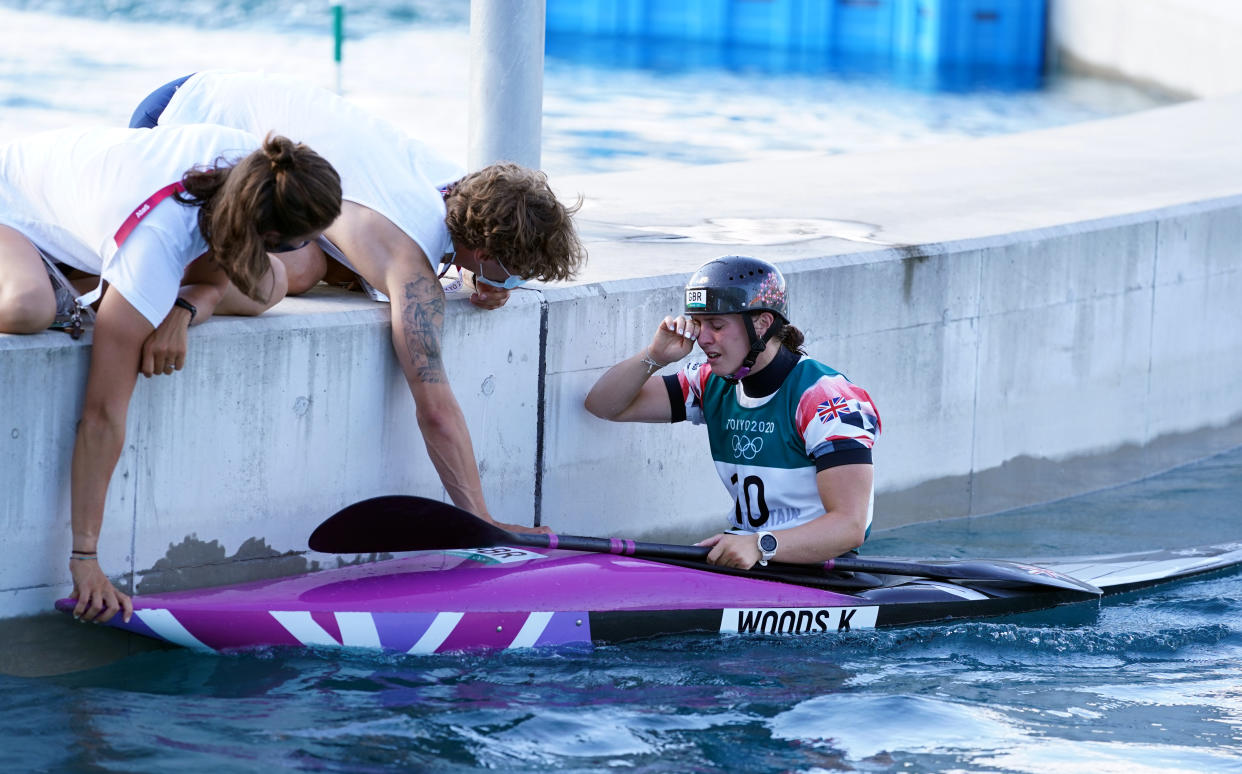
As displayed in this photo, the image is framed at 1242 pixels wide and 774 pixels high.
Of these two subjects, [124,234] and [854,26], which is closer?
[124,234]

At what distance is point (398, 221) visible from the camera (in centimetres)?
471

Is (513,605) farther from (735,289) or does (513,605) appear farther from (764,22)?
(764,22)

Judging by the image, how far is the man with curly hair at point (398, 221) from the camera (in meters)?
4.71

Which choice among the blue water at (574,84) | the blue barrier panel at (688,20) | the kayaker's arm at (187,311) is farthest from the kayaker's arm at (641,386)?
the blue barrier panel at (688,20)

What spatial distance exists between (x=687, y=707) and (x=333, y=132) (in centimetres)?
192

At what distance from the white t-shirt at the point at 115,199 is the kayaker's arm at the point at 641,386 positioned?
1.47 metres

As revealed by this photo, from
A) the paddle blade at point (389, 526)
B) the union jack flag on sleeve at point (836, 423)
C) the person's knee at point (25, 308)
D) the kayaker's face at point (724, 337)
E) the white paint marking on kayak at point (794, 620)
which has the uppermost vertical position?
the person's knee at point (25, 308)

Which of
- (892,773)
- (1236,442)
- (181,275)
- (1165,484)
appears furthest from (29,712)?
(1236,442)

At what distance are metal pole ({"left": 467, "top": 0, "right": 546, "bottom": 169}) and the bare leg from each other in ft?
7.01

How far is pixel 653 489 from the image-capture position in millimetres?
5816

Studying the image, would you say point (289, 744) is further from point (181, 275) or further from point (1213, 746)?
point (1213, 746)

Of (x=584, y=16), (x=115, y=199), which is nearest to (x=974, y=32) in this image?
(x=584, y=16)

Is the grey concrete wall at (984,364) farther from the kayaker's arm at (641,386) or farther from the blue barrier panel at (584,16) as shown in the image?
the blue barrier panel at (584,16)

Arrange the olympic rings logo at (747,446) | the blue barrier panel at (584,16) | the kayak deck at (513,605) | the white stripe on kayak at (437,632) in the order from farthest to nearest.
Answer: the blue barrier panel at (584,16), the olympic rings logo at (747,446), the white stripe on kayak at (437,632), the kayak deck at (513,605)
